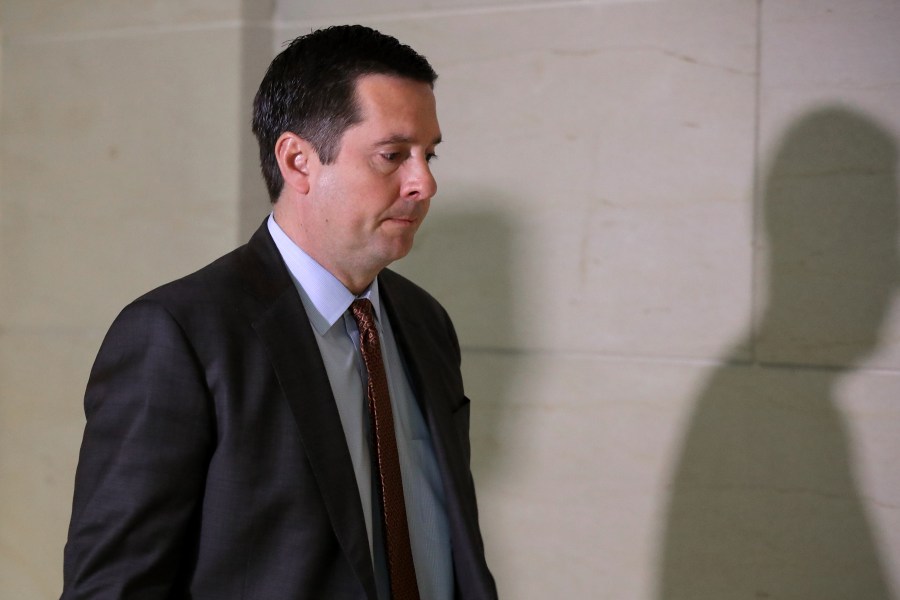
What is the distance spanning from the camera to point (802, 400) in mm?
2262

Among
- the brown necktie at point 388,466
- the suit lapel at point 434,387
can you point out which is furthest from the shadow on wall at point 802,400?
the brown necktie at point 388,466

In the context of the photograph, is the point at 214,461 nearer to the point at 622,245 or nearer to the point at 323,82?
the point at 323,82

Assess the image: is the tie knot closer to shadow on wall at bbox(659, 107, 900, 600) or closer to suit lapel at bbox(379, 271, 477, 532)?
suit lapel at bbox(379, 271, 477, 532)

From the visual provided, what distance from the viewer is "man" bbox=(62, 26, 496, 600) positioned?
1364 millimetres

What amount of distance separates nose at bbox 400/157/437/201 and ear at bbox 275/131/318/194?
0.17 m

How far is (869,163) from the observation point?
87.0 inches

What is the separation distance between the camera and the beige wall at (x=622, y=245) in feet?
7.32

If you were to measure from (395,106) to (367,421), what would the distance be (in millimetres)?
558

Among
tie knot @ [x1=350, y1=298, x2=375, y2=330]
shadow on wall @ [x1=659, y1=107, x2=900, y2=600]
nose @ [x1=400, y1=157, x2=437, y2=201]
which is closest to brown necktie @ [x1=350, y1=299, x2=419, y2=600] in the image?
tie knot @ [x1=350, y1=298, x2=375, y2=330]

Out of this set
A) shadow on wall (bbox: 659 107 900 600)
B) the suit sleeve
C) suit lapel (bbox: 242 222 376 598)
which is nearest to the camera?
the suit sleeve

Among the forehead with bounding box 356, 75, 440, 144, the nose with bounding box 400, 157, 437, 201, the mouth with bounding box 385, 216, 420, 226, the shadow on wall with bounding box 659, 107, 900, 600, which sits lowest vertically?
the shadow on wall with bounding box 659, 107, 900, 600

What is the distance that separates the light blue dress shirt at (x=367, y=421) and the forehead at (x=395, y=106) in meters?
0.27

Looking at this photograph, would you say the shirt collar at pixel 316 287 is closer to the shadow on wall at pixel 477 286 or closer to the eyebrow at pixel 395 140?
the eyebrow at pixel 395 140

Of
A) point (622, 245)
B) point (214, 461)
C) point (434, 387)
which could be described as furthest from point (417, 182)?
point (622, 245)
